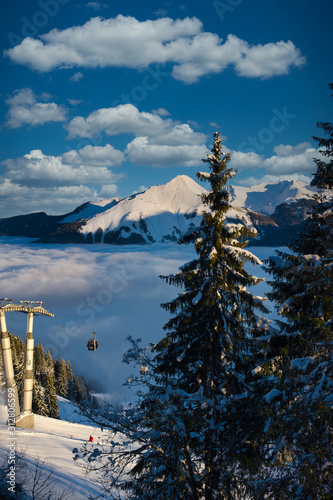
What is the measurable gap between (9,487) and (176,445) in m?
8.64

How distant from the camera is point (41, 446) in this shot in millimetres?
21078

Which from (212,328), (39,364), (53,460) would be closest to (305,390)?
(212,328)

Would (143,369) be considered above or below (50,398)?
above

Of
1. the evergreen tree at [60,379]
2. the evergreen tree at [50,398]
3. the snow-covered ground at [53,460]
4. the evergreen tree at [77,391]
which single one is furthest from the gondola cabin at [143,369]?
the evergreen tree at [60,379]

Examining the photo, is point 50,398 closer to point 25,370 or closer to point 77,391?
point 25,370

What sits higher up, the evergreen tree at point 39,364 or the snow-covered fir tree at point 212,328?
the snow-covered fir tree at point 212,328

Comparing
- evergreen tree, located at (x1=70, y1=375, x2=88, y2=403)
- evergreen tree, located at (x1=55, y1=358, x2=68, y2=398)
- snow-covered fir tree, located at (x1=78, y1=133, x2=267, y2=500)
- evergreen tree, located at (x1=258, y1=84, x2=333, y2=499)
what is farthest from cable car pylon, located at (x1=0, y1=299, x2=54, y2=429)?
evergreen tree, located at (x1=55, y1=358, x2=68, y2=398)

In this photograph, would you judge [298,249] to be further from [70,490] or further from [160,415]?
[70,490]

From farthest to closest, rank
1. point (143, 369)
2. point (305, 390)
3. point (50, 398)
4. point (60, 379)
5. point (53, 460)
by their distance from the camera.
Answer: point (60, 379) → point (50, 398) → point (53, 460) → point (143, 369) → point (305, 390)

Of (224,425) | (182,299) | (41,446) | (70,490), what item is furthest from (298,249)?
(41,446)

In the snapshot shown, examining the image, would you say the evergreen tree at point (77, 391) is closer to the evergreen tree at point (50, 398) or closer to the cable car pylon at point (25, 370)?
the evergreen tree at point (50, 398)

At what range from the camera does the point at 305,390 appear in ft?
19.7

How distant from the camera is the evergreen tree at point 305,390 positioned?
18.4 ft

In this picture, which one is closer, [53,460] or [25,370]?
[53,460]
